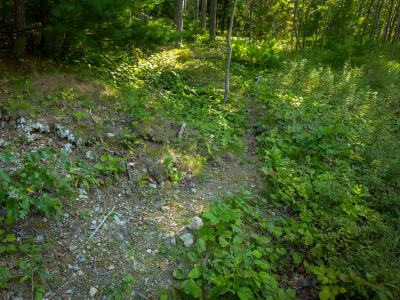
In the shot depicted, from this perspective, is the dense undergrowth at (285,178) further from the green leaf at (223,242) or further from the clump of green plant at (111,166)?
the clump of green plant at (111,166)

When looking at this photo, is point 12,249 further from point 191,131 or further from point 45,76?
point 191,131

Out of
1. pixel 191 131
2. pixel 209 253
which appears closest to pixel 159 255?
pixel 209 253

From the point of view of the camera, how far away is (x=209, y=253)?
9.82 ft

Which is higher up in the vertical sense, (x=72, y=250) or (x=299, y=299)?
(x=72, y=250)

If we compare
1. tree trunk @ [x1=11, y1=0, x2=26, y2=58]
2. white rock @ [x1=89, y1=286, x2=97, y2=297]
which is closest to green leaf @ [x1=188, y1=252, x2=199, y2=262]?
white rock @ [x1=89, y1=286, x2=97, y2=297]

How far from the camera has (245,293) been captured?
2.45 meters

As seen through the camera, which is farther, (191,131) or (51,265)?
(191,131)

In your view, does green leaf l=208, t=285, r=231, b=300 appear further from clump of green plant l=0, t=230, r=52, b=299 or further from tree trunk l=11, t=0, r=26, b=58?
tree trunk l=11, t=0, r=26, b=58

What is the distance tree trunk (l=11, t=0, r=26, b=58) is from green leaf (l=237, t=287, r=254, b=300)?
536cm

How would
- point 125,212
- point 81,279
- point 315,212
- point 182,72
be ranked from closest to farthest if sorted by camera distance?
point 81,279
point 125,212
point 315,212
point 182,72

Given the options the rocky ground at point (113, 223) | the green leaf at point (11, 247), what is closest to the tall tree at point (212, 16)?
the rocky ground at point (113, 223)

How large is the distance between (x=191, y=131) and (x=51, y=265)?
3.48 metres

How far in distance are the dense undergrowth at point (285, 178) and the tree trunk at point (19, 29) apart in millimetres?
920

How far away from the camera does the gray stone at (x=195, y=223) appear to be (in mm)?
3330
